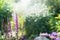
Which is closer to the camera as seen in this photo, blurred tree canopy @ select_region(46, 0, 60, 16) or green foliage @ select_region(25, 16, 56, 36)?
green foliage @ select_region(25, 16, 56, 36)

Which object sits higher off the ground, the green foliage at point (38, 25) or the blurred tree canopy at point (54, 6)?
the blurred tree canopy at point (54, 6)

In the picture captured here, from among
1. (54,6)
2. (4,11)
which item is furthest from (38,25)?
(4,11)

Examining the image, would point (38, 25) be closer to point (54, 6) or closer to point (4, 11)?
point (54, 6)

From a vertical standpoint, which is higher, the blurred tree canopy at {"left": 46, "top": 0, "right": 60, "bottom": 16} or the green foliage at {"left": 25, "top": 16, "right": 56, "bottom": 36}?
the blurred tree canopy at {"left": 46, "top": 0, "right": 60, "bottom": 16}

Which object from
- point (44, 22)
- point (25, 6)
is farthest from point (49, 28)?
point (25, 6)

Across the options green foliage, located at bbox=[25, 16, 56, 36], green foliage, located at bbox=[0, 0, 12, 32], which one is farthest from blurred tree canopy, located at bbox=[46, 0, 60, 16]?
green foliage, located at bbox=[0, 0, 12, 32]

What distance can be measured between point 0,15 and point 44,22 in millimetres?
1604

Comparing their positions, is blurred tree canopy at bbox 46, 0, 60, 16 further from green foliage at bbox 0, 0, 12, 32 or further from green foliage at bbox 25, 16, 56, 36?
green foliage at bbox 0, 0, 12, 32

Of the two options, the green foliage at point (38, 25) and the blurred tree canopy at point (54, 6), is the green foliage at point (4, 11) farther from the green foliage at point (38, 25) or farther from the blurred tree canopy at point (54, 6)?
the blurred tree canopy at point (54, 6)

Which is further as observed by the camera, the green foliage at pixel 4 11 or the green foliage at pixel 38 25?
the green foliage at pixel 4 11

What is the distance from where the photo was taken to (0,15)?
7711 mm

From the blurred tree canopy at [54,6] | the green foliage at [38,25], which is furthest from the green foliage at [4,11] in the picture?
the blurred tree canopy at [54,6]

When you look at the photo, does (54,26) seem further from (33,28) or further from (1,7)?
(1,7)

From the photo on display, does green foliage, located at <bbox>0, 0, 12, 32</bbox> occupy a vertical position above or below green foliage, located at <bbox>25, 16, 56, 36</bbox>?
above
